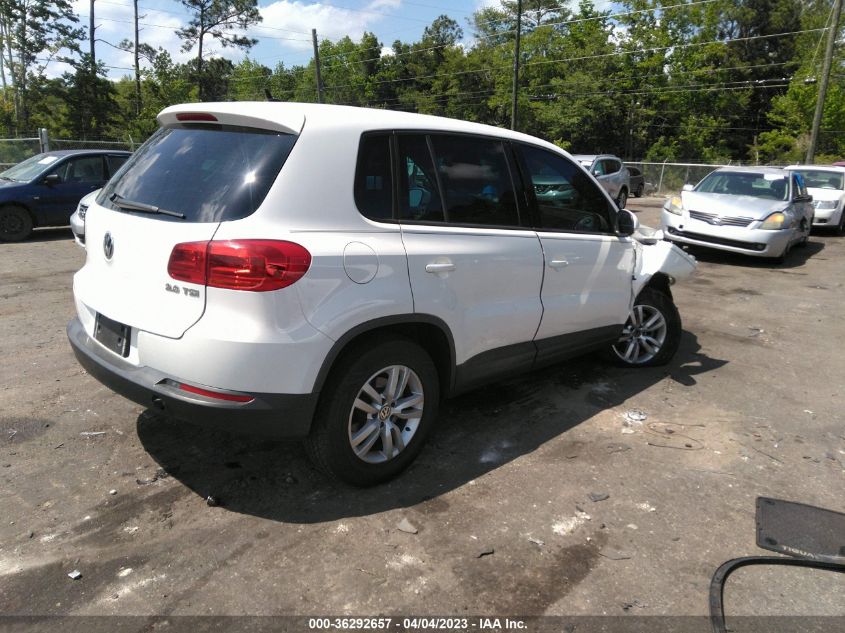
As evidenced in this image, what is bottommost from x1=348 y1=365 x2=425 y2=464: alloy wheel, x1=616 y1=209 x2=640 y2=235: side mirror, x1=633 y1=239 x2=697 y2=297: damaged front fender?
x1=348 y1=365 x2=425 y2=464: alloy wheel

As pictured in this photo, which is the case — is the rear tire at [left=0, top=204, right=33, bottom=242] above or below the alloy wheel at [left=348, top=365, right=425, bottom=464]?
above

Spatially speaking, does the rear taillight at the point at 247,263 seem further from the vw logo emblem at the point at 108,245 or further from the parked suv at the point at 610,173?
the parked suv at the point at 610,173

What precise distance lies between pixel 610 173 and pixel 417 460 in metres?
18.7

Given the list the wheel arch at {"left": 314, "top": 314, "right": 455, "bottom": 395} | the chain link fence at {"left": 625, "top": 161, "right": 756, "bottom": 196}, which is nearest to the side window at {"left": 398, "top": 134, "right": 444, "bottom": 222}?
the wheel arch at {"left": 314, "top": 314, "right": 455, "bottom": 395}

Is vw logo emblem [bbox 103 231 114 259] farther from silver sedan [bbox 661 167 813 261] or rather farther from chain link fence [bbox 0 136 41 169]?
chain link fence [bbox 0 136 41 169]

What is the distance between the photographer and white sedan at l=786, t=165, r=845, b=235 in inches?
602

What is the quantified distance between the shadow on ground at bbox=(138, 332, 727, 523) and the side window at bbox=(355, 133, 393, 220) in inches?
56.9

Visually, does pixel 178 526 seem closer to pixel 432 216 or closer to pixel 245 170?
pixel 245 170

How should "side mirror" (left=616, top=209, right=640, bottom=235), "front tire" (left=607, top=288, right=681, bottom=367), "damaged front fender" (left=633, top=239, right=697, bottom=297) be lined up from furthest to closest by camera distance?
"front tire" (left=607, top=288, right=681, bottom=367) → "damaged front fender" (left=633, top=239, right=697, bottom=297) → "side mirror" (left=616, top=209, right=640, bottom=235)

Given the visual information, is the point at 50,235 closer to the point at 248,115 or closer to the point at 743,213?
the point at 248,115

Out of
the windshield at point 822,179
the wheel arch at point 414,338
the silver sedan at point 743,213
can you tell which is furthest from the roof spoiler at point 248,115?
the windshield at point 822,179

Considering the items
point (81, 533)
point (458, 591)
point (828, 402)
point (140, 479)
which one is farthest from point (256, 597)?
point (828, 402)

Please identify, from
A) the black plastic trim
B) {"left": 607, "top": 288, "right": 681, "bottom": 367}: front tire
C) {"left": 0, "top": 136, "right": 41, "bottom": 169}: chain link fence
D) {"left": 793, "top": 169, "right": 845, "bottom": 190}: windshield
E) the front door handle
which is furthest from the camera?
{"left": 0, "top": 136, "right": 41, "bottom": 169}: chain link fence

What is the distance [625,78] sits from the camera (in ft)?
162
